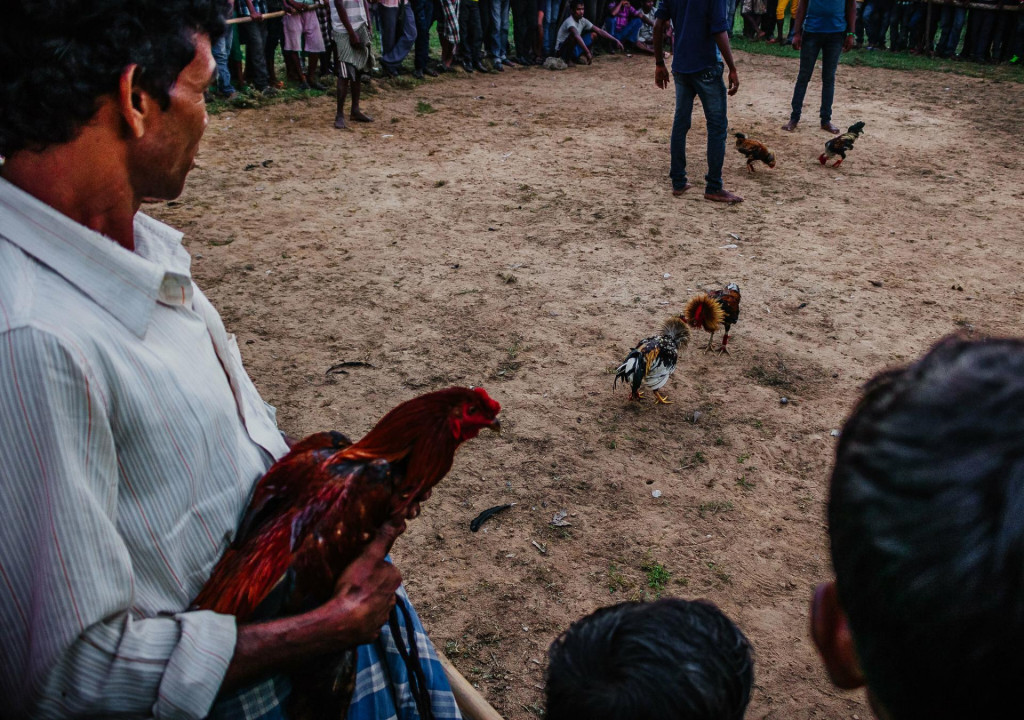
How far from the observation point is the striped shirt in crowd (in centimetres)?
108

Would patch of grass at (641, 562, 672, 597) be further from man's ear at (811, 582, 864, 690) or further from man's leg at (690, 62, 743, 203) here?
man's leg at (690, 62, 743, 203)

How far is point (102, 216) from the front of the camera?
135 centimetres

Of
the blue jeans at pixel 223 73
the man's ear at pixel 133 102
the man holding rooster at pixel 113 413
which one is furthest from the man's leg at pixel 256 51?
the man's ear at pixel 133 102

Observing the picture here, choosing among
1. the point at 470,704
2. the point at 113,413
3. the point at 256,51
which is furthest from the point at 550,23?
the point at 113,413

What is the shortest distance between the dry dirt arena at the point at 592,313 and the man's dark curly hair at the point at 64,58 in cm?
235

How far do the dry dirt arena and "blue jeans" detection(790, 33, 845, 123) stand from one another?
0.49 m

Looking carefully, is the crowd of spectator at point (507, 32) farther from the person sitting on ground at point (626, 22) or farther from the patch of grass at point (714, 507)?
the patch of grass at point (714, 507)

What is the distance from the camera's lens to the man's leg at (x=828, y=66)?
9.53 m

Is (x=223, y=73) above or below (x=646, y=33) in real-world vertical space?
below

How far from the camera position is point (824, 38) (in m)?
9.55

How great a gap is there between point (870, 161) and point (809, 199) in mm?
1808

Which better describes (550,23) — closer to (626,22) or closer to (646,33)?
(626,22)

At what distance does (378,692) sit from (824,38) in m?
10.2

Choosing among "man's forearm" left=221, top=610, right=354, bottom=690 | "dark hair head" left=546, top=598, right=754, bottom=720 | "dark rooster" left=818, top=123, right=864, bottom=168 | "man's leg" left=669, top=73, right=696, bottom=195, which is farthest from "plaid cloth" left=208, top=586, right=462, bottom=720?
"dark rooster" left=818, top=123, right=864, bottom=168
